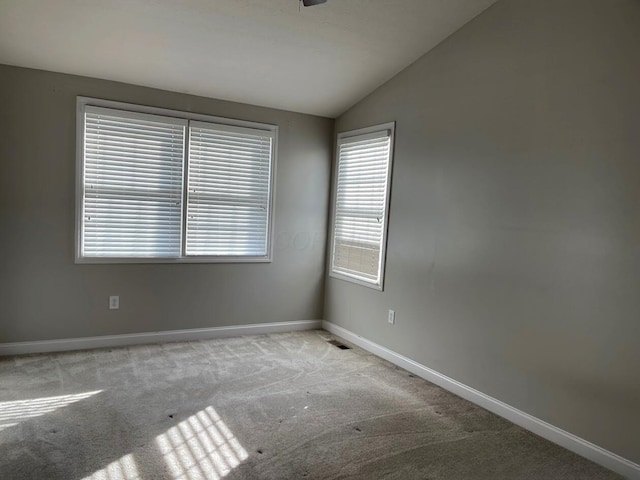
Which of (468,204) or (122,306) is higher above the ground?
(468,204)

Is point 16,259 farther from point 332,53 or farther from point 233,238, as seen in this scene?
point 332,53

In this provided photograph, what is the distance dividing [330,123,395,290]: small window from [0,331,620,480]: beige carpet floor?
3.32 ft

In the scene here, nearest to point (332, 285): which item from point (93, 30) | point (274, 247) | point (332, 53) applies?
point (274, 247)

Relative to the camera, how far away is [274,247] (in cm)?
476

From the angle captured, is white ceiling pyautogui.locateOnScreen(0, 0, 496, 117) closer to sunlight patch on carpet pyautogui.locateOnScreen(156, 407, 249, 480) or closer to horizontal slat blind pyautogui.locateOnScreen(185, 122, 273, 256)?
horizontal slat blind pyautogui.locateOnScreen(185, 122, 273, 256)

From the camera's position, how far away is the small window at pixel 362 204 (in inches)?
165

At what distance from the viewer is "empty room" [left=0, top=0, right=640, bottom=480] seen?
2523 mm

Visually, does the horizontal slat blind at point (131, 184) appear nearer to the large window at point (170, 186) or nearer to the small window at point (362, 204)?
the large window at point (170, 186)

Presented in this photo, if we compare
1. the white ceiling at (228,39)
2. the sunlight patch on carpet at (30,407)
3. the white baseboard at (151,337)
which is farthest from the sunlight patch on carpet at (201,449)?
the white ceiling at (228,39)

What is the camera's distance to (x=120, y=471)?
88.0 inches

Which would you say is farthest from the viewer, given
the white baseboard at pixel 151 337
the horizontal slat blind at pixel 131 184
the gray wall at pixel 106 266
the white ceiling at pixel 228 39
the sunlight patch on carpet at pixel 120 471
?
the horizontal slat blind at pixel 131 184

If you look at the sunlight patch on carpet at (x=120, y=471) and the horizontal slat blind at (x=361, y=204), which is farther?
the horizontal slat blind at (x=361, y=204)

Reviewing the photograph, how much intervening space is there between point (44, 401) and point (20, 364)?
0.81 m

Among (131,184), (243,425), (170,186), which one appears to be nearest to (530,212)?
(243,425)
